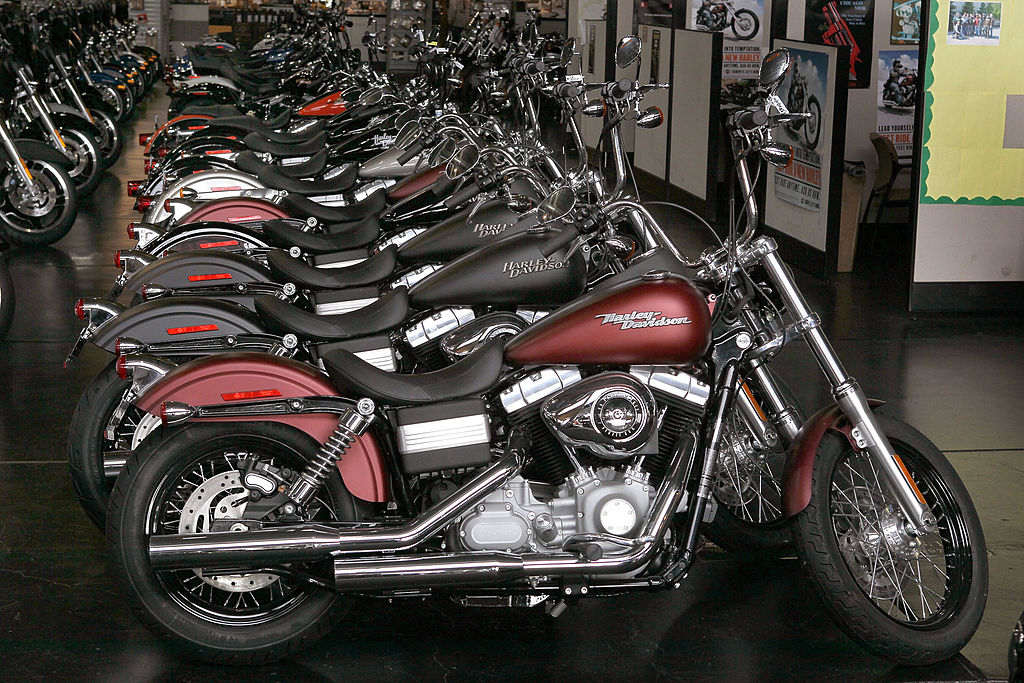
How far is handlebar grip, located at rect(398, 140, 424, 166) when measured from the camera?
4867mm

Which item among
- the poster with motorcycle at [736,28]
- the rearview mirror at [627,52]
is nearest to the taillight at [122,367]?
the rearview mirror at [627,52]

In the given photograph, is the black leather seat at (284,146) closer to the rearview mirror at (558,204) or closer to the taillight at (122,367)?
the rearview mirror at (558,204)

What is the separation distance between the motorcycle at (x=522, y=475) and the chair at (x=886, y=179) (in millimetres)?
5649

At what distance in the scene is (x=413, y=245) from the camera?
12.3 ft

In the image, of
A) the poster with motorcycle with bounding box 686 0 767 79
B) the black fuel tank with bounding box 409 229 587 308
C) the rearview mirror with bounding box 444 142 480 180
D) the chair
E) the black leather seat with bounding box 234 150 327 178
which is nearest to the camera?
the black fuel tank with bounding box 409 229 587 308

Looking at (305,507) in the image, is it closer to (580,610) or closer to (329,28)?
(580,610)

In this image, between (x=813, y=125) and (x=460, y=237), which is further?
(x=813, y=125)

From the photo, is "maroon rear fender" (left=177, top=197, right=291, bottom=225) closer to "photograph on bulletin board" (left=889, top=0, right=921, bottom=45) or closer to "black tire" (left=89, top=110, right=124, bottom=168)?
"photograph on bulletin board" (left=889, top=0, right=921, bottom=45)

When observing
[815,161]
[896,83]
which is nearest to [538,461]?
[815,161]

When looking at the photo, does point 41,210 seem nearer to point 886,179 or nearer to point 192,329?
point 192,329

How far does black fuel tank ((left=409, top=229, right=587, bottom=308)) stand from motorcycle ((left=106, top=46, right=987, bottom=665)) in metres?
0.35

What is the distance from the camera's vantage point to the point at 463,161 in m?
4.55

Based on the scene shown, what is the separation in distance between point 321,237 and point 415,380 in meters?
1.80

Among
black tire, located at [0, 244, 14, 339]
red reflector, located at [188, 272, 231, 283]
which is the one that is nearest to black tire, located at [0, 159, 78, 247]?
black tire, located at [0, 244, 14, 339]
